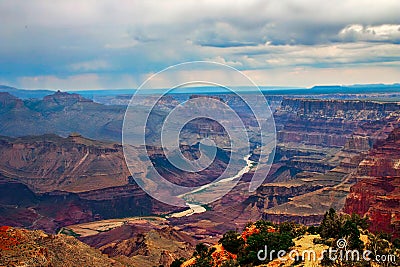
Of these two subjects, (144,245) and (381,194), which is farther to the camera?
(144,245)

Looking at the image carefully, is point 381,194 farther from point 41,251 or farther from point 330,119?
point 330,119

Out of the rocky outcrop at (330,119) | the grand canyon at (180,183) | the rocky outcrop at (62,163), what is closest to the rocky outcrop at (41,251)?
the grand canyon at (180,183)

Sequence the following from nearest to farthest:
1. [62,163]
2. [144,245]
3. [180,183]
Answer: [144,245] < [180,183] < [62,163]

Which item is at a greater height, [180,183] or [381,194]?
[381,194]

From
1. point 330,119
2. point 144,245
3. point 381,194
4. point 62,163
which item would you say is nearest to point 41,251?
point 144,245

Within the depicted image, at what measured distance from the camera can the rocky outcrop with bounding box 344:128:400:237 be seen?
2250 inches

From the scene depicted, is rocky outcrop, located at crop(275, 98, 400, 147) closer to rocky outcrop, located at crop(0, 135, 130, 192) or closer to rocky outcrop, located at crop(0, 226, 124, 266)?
rocky outcrop, located at crop(0, 135, 130, 192)

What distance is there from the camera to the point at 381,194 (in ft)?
219

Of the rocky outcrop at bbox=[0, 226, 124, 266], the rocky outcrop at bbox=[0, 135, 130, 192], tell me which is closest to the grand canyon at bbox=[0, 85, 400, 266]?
the rocky outcrop at bbox=[0, 226, 124, 266]

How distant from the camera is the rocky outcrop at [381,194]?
57.2 m

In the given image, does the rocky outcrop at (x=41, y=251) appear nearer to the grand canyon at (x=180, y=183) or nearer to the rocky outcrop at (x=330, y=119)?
the grand canyon at (x=180, y=183)

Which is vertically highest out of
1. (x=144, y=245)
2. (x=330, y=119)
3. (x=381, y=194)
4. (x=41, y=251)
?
(x=41, y=251)

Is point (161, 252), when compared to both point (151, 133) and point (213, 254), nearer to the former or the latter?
point (213, 254)

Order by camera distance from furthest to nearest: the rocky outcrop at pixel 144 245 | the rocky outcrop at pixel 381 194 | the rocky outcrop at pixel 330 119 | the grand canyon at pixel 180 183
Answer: the rocky outcrop at pixel 330 119 < the rocky outcrop at pixel 144 245 < the grand canyon at pixel 180 183 < the rocky outcrop at pixel 381 194
